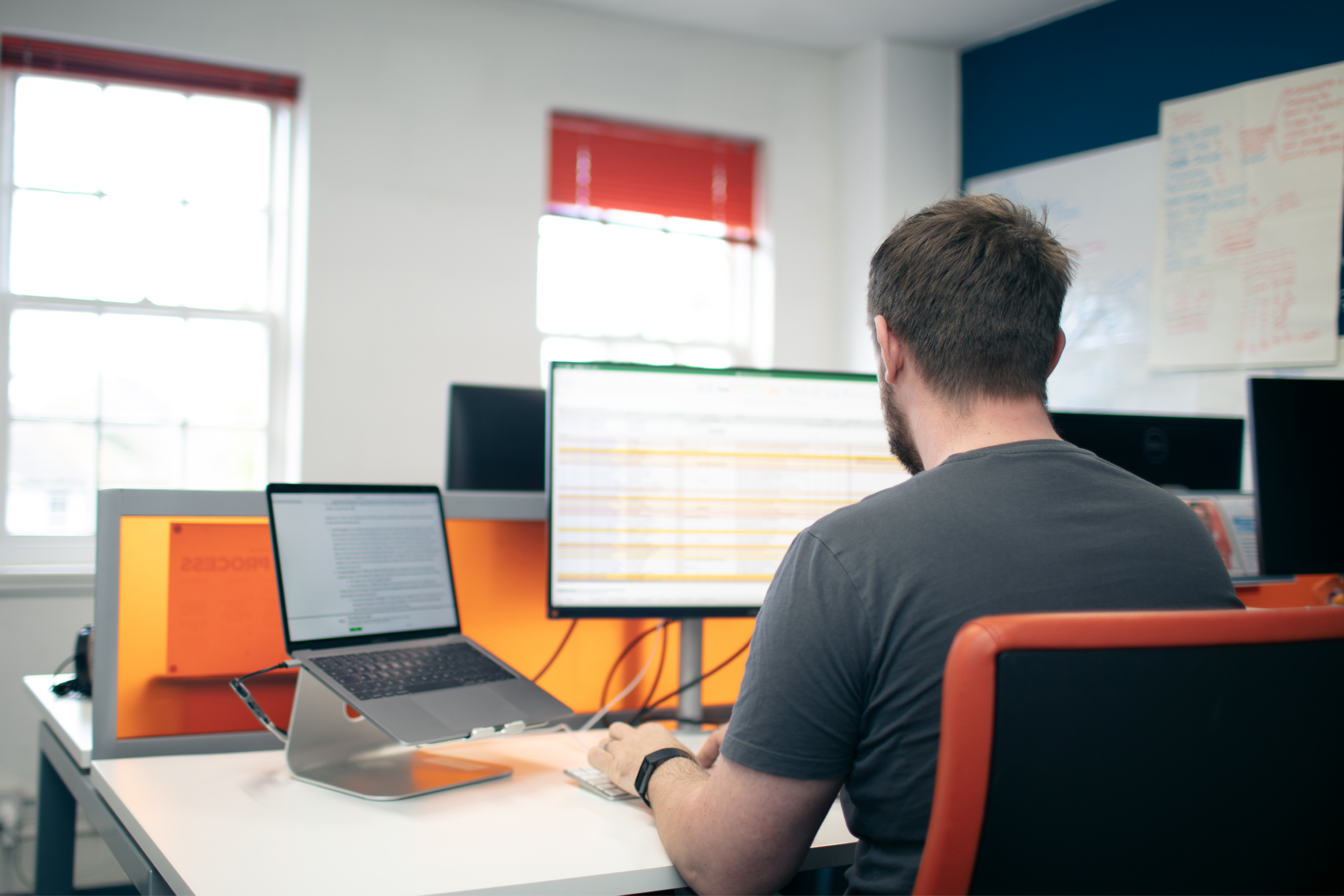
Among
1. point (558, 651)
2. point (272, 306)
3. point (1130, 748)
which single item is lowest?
point (558, 651)

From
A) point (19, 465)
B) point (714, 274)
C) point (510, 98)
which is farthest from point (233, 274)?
point (714, 274)

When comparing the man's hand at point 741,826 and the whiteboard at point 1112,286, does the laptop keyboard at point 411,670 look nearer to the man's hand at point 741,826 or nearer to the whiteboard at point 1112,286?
the man's hand at point 741,826

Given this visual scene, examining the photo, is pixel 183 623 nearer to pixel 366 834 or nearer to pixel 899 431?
pixel 366 834

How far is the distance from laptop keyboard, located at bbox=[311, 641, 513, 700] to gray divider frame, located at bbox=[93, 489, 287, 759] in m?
0.28

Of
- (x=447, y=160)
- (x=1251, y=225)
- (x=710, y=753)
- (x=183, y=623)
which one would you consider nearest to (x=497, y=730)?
(x=710, y=753)

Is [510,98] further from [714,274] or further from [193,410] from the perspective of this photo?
[193,410]

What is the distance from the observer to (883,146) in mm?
4328

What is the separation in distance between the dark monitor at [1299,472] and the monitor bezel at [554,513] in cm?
90

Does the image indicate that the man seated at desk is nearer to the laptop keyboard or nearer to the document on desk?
the laptop keyboard

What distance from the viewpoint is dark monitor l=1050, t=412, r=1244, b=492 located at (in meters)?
1.92

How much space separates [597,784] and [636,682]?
426mm

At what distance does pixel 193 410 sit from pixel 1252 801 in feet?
11.8

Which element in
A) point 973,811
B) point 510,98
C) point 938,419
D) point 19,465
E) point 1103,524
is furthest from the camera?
point 510,98

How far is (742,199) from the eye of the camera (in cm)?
451
